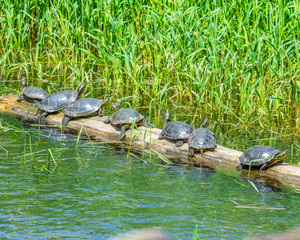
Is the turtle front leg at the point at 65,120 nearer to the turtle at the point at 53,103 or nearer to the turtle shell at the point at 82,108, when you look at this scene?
the turtle shell at the point at 82,108

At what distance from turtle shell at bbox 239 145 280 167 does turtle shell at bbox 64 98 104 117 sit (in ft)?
8.39

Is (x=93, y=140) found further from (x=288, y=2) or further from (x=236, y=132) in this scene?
(x=288, y=2)

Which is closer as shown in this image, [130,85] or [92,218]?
[92,218]

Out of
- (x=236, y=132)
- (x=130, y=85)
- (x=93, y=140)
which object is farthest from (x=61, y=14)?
(x=236, y=132)

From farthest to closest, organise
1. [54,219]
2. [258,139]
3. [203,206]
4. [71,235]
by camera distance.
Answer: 1. [258,139]
2. [203,206]
3. [54,219]
4. [71,235]

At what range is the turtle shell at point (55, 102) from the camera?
7.24 m

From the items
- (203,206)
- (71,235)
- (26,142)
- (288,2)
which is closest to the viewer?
(71,235)

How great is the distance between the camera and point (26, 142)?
6203mm

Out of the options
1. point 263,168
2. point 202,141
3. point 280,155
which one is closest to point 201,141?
point 202,141

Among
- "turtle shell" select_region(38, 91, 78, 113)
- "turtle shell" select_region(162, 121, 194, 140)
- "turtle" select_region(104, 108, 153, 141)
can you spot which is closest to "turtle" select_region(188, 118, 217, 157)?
"turtle shell" select_region(162, 121, 194, 140)

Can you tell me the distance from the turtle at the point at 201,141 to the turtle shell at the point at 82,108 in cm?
181

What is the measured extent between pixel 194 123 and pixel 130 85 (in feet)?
7.16

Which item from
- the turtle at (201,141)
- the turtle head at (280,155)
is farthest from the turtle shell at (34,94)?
the turtle head at (280,155)

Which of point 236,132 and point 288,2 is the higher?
point 288,2
